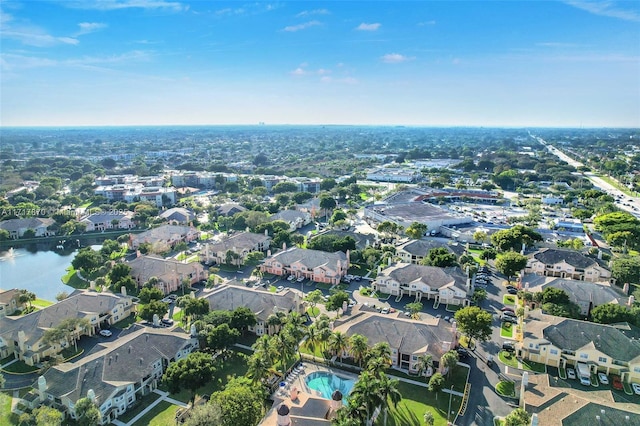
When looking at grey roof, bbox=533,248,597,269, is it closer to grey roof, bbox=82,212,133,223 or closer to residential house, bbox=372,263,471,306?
residential house, bbox=372,263,471,306

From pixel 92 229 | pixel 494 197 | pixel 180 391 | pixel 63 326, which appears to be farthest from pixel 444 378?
pixel 494 197

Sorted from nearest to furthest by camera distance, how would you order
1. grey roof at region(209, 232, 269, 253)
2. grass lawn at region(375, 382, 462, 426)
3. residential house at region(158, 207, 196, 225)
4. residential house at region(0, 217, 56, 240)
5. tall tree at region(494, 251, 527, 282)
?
grass lawn at region(375, 382, 462, 426) < tall tree at region(494, 251, 527, 282) < grey roof at region(209, 232, 269, 253) < residential house at region(0, 217, 56, 240) < residential house at region(158, 207, 196, 225)

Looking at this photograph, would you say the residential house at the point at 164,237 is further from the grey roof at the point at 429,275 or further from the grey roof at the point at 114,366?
the grey roof at the point at 429,275

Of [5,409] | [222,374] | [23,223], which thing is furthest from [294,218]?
[5,409]

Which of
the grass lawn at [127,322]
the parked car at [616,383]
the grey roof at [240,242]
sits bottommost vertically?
the parked car at [616,383]

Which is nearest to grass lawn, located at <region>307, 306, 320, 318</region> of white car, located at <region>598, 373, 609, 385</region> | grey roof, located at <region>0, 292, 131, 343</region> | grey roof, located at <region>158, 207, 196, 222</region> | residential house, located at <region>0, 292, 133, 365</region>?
residential house, located at <region>0, 292, 133, 365</region>

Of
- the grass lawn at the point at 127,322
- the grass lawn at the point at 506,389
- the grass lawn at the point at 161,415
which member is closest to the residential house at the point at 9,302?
the grass lawn at the point at 127,322

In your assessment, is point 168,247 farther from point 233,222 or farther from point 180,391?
point 180,391
